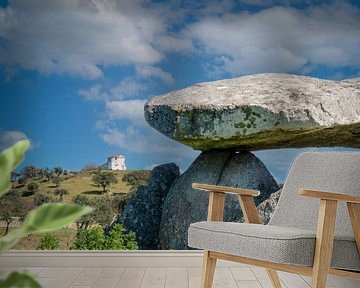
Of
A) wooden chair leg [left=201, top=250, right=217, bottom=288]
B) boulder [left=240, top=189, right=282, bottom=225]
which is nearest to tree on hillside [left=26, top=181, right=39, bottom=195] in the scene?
boulder [left=240, top=189, right=282, bottom=225]

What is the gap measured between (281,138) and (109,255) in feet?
5.17

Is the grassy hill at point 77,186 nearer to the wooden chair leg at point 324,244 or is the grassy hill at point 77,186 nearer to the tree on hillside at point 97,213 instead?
the tree on hillside at point 97,213

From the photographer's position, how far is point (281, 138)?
174 inches

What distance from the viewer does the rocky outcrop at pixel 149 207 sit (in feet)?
15.1

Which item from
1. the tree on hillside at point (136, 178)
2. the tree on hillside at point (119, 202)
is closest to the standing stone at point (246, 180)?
the tree on hillside at point (136, 178)

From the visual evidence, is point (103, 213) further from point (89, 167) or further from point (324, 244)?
point (324, 244)

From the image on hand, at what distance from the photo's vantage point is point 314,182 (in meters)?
2.70

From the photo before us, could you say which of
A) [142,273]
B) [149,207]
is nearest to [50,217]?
[142,273]

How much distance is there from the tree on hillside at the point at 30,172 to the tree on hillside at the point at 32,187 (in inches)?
2.7

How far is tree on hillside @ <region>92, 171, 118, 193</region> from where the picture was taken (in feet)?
13.9

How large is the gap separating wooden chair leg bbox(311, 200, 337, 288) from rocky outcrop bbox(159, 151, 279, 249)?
2387mm

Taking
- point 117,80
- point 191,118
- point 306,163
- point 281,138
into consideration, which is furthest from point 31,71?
point 306,163

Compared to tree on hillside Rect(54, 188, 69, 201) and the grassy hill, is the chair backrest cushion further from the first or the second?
tree on hillside Rect(54, 188, 69, 201)

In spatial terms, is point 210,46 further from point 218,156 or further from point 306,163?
point 306,163
